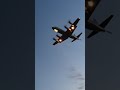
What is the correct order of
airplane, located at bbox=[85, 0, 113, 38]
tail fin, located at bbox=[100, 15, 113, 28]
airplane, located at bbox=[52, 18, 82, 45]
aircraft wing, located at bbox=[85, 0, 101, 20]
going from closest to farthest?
aircraft wing, located at bbox=[85, 0, 101, 20]
airplane, located at bbox=[85, 0, 113, 38]
tail fin, located at bbox=[100, 15, 113, 28]
airplane, located at bbox=[52, 18, 82, 45]

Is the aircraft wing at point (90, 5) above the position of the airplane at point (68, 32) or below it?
below

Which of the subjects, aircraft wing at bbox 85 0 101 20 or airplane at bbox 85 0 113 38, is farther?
airplane at bbox 85 0 113 38

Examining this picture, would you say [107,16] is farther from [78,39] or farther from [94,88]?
[94,88]

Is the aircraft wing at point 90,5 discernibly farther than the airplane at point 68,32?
No

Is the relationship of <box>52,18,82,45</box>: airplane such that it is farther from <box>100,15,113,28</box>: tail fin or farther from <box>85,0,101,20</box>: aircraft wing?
<box>85,0,101,20</box>: aircraft wing

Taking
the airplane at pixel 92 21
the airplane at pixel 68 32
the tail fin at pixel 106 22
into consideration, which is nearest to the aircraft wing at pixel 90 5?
the airplane at pixel 92 21

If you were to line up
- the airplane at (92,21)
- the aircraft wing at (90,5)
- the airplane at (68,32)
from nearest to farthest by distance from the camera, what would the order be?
1. the aircraft wing at (90,5)
2. the airplane at (92,21)
3. the airplane at (68,32)

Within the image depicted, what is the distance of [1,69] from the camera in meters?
38.3

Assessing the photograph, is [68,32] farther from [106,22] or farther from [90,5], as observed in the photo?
[90,5]

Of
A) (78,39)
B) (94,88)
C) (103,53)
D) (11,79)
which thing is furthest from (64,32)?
(11,79)

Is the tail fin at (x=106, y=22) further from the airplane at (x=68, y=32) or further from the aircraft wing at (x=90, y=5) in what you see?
the aircraft wing at (x=90, y=5)

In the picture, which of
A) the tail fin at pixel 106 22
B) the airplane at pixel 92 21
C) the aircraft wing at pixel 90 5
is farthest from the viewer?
the tail fin at pixel 106 22

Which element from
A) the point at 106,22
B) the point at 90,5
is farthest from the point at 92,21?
the point at 90,5

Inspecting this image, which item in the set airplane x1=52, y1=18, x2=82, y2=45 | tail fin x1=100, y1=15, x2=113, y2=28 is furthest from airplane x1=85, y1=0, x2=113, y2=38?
airplane x1=52, y1=18, x2=82, y2=45
